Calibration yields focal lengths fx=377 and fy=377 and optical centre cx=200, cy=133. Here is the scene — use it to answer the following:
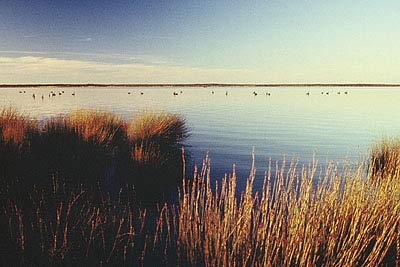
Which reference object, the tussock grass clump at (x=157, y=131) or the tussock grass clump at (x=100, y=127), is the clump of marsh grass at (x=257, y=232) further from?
the tussock grass clump at (x=157, y=131)

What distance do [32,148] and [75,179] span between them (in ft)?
8.99

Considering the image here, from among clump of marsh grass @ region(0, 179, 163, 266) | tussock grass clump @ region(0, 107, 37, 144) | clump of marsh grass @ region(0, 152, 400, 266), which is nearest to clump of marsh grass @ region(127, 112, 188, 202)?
tussock grass clump @ region(0, 107, 37, 144)

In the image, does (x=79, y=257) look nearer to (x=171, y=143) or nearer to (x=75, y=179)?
(x=75, y=179)

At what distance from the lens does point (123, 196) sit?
9.38 meters

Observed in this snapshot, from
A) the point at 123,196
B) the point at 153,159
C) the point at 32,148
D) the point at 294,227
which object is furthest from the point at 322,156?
the point at 294,227

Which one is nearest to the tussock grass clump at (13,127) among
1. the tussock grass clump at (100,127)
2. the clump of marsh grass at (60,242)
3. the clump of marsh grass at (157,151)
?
the tussock grass clump at (100,127)

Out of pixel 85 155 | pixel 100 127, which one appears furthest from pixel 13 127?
pixel 100 127

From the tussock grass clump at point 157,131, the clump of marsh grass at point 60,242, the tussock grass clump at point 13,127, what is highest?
the tussock grass clump at point 13,127

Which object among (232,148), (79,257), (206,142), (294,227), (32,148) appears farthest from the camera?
(206,142)

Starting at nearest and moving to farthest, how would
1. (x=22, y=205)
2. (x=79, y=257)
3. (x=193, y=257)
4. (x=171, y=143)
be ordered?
(x=193, y=257), (x=79, y=257), (x=22, y=205), (x=171, y=143)

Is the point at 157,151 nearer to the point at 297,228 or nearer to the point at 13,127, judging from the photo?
the point at 13,127

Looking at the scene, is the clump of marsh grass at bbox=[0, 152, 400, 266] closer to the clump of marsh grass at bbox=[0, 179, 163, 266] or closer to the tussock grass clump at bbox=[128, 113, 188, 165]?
the clump of marsh grass at bbox=[0, 179, 163, 266]

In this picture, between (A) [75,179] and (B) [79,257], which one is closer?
(B) [79,257]

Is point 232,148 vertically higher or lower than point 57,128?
lower
